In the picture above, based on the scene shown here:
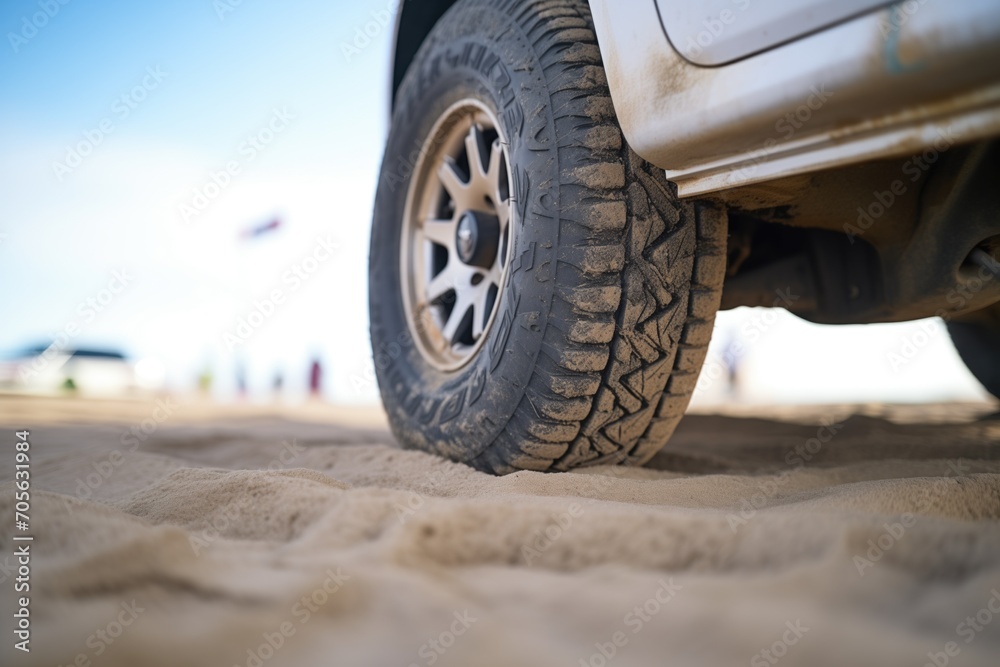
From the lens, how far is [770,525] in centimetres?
81

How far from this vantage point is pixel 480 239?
172 centimetres
